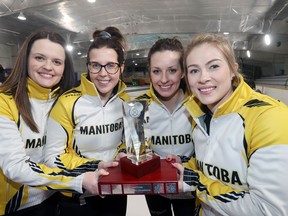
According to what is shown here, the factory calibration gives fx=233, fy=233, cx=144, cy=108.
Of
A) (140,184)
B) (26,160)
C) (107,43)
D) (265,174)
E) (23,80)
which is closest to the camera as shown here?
(265,174)

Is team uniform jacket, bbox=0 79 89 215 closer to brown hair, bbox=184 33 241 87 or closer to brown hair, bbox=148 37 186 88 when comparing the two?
brown hair, bbox=148 37 186 88

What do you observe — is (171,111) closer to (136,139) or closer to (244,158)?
(136,139)

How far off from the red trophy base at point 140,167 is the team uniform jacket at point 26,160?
0.20 metres

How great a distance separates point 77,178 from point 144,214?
1.15m

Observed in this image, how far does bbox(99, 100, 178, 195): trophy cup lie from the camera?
→ 0.88m

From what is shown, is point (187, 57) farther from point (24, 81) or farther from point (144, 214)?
point (144, 214)

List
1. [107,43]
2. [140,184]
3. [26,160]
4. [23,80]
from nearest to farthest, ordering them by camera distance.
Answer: [140,184] → [26,160] → [23,80] → [107,43]

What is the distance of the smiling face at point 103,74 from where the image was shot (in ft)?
3.93

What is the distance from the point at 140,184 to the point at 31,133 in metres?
0.58

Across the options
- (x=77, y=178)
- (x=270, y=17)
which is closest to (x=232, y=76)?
(x=77, y=178)

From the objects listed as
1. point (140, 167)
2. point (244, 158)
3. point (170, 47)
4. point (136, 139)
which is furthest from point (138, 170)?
point (170, 47)

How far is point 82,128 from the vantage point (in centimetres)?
Answer: 118

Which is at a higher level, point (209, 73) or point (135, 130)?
point (209, 73)

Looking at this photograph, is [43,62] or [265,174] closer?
[265,174]
